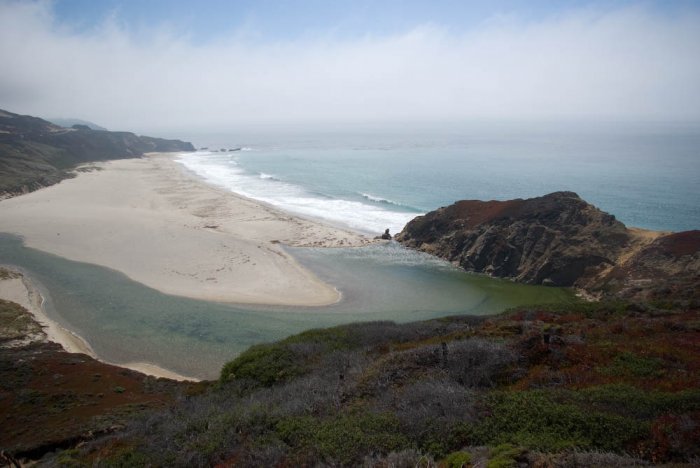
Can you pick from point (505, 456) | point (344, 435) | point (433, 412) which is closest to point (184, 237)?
point (344, 435)

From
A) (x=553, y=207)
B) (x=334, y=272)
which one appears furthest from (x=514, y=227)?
(x=334, y=272)

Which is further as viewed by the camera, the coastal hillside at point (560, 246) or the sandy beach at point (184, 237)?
the sandy beach at point (184, 237)

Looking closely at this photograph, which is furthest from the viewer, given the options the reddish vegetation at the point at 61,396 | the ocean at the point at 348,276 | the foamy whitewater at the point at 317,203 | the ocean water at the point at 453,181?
the ocean water at the point at 453,181

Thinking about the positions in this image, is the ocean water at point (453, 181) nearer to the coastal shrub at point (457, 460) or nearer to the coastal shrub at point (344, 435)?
the coastal shrub at point (344, 435)

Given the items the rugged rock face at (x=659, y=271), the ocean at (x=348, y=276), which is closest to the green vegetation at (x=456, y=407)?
the ocean at (x=348, y=276)

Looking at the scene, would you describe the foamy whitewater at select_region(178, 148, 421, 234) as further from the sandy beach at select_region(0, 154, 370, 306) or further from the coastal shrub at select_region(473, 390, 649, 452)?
the coastal shrub at select_region(473, 390, 649, 452)

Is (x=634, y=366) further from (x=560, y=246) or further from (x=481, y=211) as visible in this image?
(x=481, y=211)

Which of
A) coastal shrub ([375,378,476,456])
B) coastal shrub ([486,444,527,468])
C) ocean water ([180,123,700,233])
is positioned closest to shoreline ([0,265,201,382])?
coastal shrub ([375,378,476,456])
